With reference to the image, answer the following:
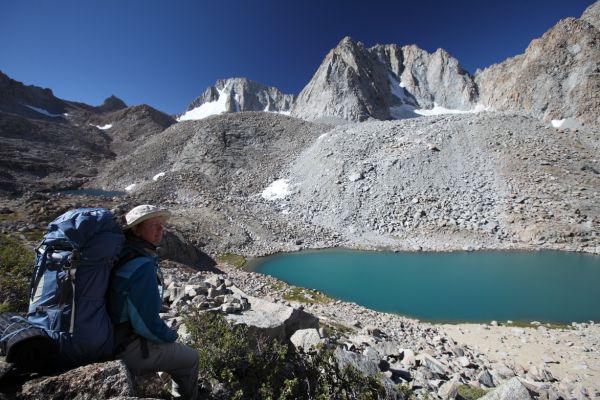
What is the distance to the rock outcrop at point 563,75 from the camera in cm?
7888

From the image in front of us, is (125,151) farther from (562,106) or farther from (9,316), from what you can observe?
(562,106)

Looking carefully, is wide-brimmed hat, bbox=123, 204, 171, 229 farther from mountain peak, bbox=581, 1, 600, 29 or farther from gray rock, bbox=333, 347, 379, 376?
mountain peak, bbox=581, 1, 600, 29

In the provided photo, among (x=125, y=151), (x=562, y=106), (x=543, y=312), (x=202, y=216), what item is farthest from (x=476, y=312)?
(x=125, y=151)

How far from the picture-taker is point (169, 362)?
3.85 meters

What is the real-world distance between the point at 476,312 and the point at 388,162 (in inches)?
1103

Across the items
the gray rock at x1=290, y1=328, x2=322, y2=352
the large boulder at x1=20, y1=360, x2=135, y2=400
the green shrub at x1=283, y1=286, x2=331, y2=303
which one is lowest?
the green shrub at x1=283, y1=286, x2=331, y2=303

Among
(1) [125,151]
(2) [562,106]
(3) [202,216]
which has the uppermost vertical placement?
(2) [562,106]

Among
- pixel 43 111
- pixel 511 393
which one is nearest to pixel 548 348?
pixel 511 393

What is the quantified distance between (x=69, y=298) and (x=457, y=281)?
78.9 ft

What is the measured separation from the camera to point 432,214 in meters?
34.5

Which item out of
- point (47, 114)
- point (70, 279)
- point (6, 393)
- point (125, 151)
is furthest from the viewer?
point (47, 114)

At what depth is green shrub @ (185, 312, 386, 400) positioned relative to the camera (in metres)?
4.71

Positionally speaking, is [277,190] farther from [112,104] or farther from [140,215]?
[112,104]

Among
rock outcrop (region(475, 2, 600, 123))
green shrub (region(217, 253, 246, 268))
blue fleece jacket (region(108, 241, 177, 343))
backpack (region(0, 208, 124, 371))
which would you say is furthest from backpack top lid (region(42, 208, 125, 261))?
rock outcrop (region(475, 2, 600, 123))
